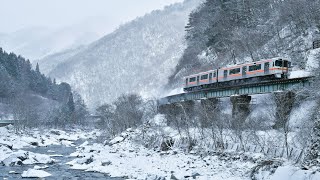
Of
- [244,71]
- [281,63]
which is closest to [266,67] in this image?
[281,63]

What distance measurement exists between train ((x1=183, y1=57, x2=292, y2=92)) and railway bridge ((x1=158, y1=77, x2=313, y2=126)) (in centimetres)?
220

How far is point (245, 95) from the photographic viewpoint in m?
40.4

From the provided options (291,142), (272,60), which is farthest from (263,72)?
(291,142)

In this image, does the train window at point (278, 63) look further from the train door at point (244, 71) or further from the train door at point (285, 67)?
the train door at point (244, 71)

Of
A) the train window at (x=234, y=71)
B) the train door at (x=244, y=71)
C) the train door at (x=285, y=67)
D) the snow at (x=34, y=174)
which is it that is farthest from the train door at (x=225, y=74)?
the snow at (x=34, y=174)

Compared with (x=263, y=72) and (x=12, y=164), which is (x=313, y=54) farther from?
(x=12, y=164)

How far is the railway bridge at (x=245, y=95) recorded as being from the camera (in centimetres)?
3315

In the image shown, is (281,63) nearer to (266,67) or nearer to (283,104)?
(266,67)

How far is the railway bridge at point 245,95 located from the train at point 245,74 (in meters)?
2.20

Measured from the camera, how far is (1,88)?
130000mm

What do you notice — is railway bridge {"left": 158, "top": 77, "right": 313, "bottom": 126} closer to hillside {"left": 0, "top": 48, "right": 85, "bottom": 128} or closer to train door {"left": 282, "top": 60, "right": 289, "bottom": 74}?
train door {"left": 282, "top": 60, "right": 289, "bottom": 74}

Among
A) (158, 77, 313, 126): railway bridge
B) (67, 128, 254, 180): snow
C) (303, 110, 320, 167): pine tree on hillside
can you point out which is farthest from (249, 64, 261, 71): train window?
(303, 110, 320, 167): pine tree on hillside

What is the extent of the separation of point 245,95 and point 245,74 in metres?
3.89

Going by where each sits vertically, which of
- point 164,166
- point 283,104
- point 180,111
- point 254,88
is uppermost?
point 254,88
